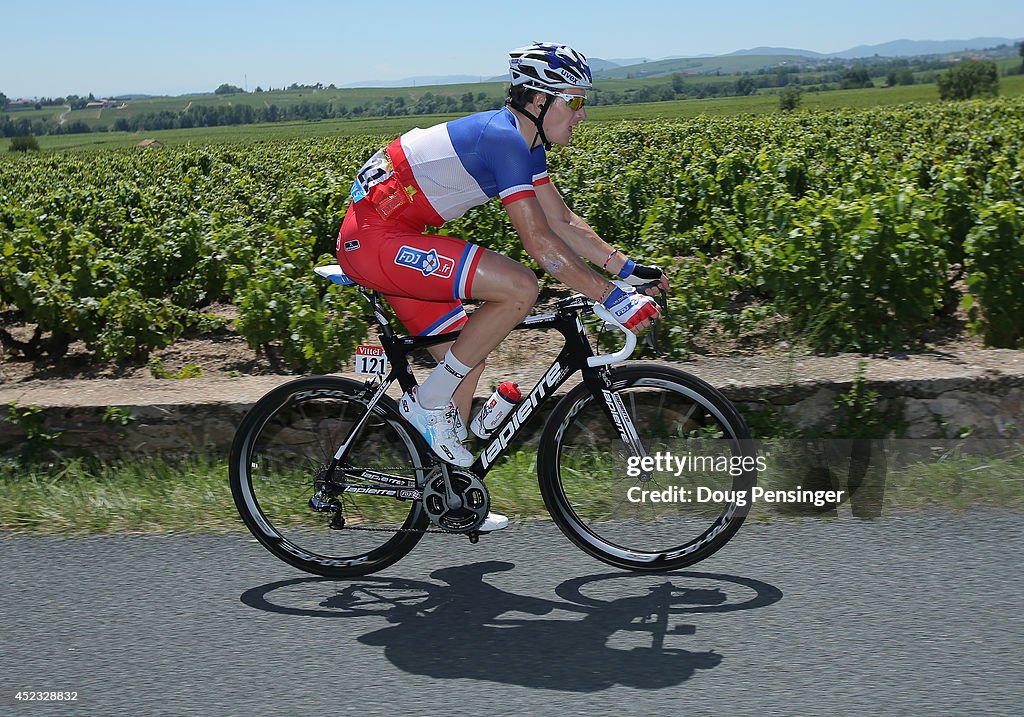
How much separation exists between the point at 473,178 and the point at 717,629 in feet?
6.18

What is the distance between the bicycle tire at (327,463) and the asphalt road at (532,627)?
0.36 ft

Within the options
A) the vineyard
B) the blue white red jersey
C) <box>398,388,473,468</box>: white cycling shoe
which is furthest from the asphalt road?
the vineyard

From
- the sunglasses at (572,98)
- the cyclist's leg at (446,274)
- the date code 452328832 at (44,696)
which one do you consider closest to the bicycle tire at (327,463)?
the cyclist's leg at (446,274)

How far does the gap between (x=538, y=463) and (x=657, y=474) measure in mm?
544

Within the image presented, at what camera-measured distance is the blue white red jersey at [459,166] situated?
13.1 feet

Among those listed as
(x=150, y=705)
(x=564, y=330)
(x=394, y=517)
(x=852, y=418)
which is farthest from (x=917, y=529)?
(x=150, y=705)

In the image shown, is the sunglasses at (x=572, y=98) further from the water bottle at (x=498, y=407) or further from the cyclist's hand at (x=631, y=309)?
the water bottle at (x=498, y=407)

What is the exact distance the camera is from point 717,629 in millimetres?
3717

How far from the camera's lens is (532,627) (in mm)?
3814

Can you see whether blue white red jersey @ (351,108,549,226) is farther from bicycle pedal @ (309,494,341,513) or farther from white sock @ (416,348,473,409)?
bicycle pedal @ (309,494,341,513)

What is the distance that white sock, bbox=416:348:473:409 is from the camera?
4.30 metres

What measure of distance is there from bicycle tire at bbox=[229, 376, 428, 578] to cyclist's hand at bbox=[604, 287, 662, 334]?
1.00 meters

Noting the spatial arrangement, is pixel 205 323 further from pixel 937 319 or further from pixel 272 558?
pixel 937 319

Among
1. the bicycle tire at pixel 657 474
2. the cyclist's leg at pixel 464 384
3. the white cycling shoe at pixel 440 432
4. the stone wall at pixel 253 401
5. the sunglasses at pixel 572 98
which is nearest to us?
the sunglasses at pixel 572 98
